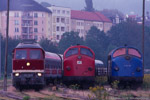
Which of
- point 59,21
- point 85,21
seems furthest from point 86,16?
point 59,21

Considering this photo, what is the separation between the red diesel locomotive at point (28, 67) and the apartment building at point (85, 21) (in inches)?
5315

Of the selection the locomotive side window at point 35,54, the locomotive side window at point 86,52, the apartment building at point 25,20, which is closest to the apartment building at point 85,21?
the apartment building at point 25,20

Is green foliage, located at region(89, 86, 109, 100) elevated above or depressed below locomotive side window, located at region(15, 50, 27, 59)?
below

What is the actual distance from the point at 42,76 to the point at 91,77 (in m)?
3.57

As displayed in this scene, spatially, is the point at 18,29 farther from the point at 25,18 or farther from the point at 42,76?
the point at 42,76

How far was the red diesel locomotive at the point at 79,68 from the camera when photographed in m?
31.7

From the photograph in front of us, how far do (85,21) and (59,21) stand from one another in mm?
21783

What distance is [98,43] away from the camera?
125 metres

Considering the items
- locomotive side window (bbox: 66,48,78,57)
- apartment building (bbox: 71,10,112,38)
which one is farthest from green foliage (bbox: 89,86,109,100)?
apartment building (bbox: 71,10,112,38)

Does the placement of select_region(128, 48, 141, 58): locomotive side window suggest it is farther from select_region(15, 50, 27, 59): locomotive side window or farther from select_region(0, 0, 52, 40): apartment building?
select_region(0, 0, 52, 40): apartment building

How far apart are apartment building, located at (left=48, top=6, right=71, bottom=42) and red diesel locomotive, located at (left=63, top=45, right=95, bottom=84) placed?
12169cm

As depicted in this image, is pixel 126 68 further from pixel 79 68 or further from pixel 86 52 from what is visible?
pixel 79 68

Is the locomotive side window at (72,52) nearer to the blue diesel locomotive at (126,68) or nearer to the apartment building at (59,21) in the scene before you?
the blue diesel locomotive at (126,68)

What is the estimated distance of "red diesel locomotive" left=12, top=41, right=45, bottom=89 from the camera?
29.6 meters
